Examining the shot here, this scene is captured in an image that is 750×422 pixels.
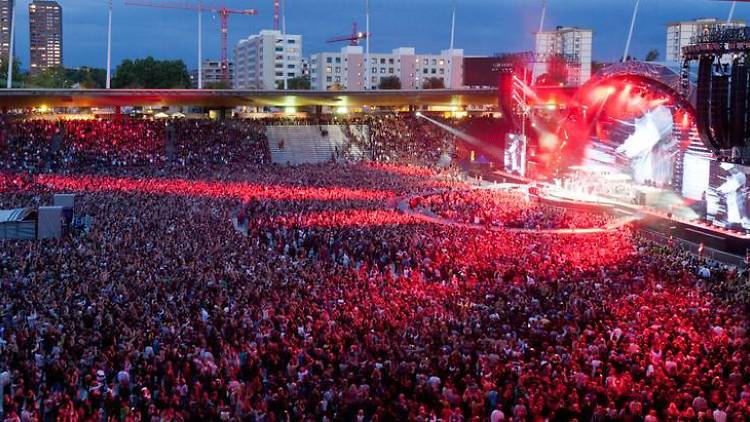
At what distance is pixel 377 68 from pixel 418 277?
105 meters

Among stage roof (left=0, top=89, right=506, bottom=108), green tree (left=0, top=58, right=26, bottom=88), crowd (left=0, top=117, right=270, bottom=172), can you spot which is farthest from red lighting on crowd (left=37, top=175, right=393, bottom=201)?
green tree (left=0, top=58, right=26, bottom=88)

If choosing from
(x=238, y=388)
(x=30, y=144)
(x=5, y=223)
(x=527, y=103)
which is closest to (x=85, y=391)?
(x=238, y=388)

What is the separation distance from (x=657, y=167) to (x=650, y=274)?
575 inches

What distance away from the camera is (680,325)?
10852mm

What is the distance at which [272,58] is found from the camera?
125 metres

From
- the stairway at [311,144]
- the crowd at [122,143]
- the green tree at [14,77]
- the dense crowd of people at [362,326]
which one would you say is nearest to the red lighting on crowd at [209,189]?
the dense crowd of people at [362,326]

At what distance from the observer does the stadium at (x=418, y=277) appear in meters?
8.80

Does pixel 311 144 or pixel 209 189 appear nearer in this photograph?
pixel 209 189

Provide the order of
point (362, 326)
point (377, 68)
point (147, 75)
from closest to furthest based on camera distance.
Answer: point (362, 326)
point (147, 75)
point (377, 68)

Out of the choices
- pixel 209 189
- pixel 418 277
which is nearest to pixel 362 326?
pixel 418 277

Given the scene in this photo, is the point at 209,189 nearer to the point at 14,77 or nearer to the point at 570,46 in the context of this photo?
the point at 14,77

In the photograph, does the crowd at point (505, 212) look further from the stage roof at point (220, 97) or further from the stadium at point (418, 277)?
the stage roof at point (220, 97)

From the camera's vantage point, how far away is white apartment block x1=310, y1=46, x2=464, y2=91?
114 meters

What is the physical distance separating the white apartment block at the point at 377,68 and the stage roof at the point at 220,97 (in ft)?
213
